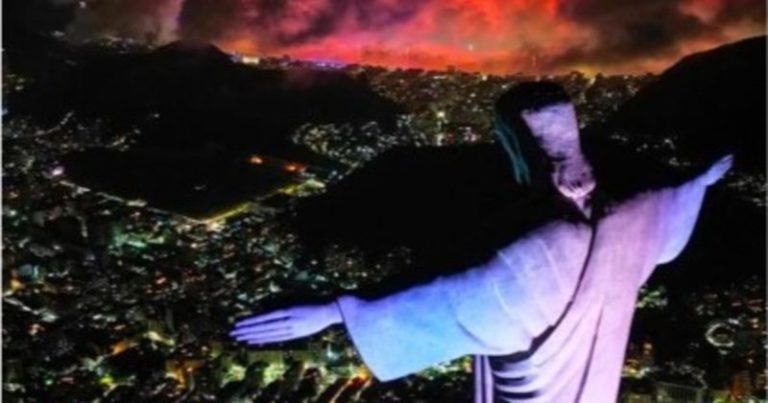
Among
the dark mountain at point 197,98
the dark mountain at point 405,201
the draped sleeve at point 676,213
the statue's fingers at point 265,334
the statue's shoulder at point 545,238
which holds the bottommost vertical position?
the statue's fingers at point 265,334

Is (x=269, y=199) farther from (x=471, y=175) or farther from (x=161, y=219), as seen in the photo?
(x=471, y=175)

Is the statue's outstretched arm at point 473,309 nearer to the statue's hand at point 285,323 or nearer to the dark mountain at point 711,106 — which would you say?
the statue's hand at point 285,323

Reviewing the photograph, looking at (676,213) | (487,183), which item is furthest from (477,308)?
(487,183)

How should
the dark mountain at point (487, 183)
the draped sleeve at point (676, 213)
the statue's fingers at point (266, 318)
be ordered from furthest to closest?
1. the dark mountain at point (487, 183)
2. the draped sleeve at point (676, 213)
3. the statue's fingers at point (266, 318)

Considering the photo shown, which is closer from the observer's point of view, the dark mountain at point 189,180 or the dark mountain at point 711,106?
the dark mountain at point 711,106

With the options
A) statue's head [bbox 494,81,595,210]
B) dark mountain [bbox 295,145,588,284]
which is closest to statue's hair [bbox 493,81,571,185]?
statue's head [bbox 494,81,595,210]

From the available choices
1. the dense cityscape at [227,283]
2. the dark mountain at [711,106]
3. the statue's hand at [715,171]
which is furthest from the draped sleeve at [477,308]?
the dark mountain at [711,106]

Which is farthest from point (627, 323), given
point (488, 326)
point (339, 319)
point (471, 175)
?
point (471, 175)
